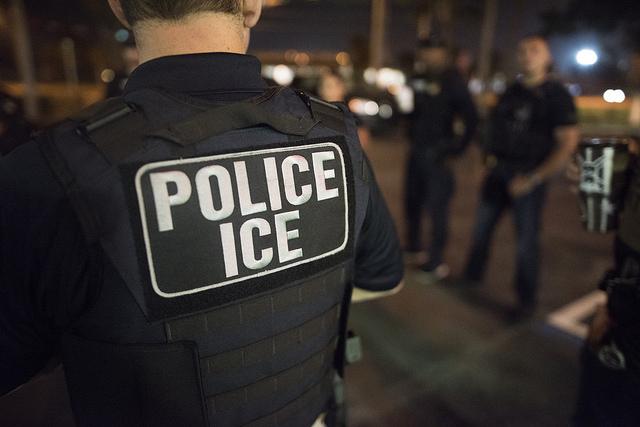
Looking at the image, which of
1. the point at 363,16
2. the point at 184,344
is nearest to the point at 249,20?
the point at 184,344

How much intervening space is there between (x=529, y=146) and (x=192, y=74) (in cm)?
282

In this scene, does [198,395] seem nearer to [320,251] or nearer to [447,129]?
[320,251]

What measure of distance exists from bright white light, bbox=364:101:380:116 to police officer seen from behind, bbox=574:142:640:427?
12.5 m

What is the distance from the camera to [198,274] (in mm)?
833

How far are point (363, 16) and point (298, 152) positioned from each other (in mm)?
38915

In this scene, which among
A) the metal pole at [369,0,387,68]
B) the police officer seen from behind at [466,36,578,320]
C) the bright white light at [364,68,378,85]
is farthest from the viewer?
the metal pole at [369,0,387,68]

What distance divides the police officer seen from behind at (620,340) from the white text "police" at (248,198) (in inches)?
36.2

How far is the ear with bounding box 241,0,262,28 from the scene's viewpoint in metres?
0.96

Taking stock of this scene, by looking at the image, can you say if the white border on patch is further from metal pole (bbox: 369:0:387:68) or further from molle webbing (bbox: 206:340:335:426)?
metal pole (bbox: 369:0:387:68)

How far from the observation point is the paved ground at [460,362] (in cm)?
227

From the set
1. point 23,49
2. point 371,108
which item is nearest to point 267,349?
point 23,49

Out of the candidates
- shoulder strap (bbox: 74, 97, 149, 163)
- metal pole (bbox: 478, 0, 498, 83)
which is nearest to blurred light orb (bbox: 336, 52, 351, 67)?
metal pole (bbox: 478, 0, 498, 83)

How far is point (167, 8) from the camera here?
0.85 metres

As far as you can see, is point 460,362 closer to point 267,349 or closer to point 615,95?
point 615,95
